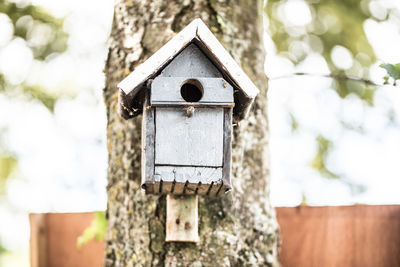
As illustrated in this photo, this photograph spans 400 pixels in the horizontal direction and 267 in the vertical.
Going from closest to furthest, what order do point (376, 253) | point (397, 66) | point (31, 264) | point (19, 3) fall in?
point (397, 66)
point (376, 253)
point (31, 264)
point (19, 3)

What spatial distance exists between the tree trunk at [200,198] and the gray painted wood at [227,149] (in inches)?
13.3

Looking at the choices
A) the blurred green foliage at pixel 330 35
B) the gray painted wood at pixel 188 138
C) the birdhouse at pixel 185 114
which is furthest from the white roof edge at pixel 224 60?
the blurred green foliage at pixel 330 35

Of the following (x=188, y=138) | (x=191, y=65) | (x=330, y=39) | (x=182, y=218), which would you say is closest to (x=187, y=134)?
(x=188, y=138)

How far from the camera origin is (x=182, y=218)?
5.22 ft

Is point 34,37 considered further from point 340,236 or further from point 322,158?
point 340,236

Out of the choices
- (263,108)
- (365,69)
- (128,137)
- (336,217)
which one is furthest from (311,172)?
(128,137)

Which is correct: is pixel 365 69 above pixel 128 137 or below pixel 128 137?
above

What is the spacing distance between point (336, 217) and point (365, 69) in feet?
4.68

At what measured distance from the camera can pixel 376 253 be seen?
91.0 inches

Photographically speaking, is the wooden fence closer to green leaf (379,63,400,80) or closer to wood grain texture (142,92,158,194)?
green leaf (379,63,400,80)

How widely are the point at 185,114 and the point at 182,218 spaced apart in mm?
416

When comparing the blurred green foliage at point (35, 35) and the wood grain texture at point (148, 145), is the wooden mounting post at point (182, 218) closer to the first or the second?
the wood grain texture at point (148, 145)

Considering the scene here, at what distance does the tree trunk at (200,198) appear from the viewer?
1.64 meters

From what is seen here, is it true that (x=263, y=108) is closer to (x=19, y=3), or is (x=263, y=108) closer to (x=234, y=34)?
(x=234, y=34)
